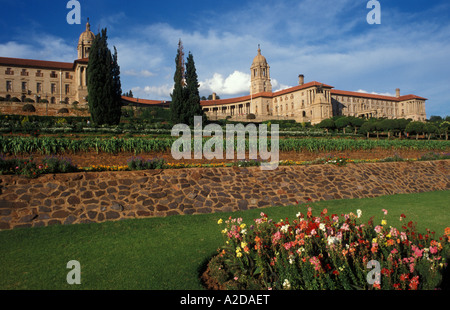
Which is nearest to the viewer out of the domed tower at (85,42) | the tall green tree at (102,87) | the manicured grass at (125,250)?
A: the manicured grass at (125,250)

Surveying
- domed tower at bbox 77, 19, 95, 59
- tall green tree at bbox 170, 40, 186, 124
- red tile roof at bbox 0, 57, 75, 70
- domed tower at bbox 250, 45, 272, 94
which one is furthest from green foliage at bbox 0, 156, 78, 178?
domed tower at bbox 250, 45, 272, 94

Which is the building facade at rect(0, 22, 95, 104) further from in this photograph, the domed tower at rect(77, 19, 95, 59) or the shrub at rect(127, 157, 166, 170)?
the shrub at rect(127, 157, 166, 170)

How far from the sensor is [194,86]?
30312mm

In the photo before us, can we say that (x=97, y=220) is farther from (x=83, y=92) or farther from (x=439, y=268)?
(x=83, y=92)

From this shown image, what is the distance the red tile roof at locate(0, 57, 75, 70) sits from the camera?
179 feet

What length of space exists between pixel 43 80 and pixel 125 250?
64.2 m

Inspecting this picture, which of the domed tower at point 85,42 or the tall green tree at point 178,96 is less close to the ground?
the domed tower at point 85,42

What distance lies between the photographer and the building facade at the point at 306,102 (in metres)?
66.6

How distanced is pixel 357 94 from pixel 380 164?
7585 cm

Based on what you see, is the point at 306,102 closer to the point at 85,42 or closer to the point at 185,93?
the point at 185,93

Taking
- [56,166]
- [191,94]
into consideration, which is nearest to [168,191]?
[56,166]

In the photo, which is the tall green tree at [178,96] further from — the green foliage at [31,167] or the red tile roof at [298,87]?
the red tile roof at [298,87]

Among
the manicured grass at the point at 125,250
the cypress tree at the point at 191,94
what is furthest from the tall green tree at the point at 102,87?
the manicured grass at the point at 125,250
